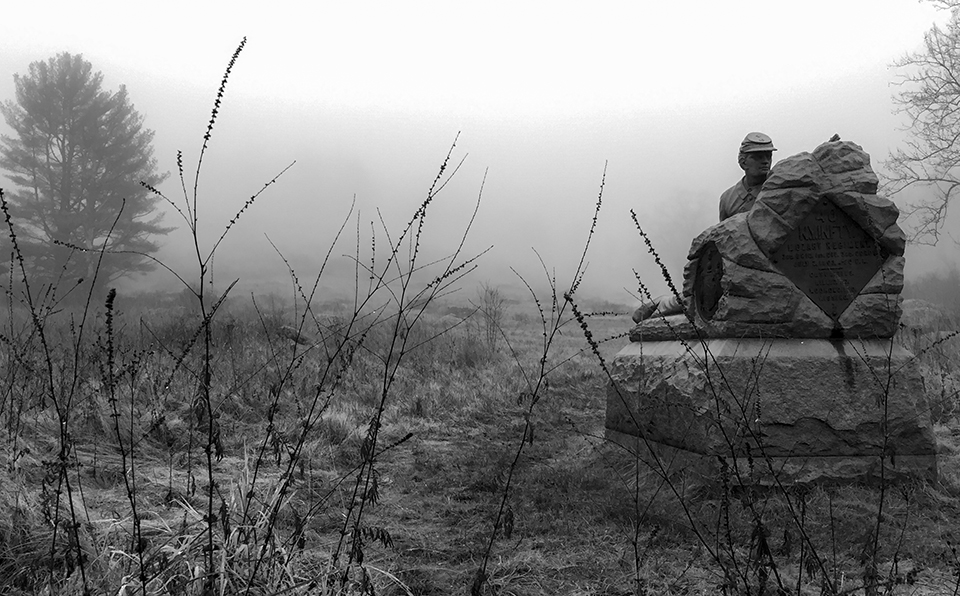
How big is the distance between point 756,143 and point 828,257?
117 centimetres

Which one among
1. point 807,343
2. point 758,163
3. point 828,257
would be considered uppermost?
point 758,163

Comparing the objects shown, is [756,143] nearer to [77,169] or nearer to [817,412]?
[817,412]

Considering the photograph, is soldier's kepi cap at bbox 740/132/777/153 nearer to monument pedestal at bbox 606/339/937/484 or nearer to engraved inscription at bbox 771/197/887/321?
engraved inscription at bbox 771/197/887/321

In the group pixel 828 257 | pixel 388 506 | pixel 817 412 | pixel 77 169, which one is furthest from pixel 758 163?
pixel 77 169

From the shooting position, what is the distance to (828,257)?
15.7ft

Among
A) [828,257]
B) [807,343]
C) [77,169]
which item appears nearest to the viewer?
[807,343]

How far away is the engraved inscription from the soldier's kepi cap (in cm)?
80

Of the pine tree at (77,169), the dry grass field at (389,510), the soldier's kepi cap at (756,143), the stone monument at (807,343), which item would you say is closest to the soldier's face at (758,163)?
the soldier's kepi cap at (756,143)

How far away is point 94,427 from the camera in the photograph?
5555 mm

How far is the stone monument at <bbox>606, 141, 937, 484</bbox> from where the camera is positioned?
445 centimetres

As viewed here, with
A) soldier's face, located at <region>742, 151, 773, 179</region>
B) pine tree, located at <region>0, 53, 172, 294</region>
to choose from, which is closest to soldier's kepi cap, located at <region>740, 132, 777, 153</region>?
soldier's face, located at <region>742, 151, 773, 179</region>

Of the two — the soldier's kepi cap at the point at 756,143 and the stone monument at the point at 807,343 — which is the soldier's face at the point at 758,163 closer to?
the soldier's kepi cap at the point at 756,143

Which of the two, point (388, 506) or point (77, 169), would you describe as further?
point (77, 169)

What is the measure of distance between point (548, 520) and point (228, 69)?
119 inches
